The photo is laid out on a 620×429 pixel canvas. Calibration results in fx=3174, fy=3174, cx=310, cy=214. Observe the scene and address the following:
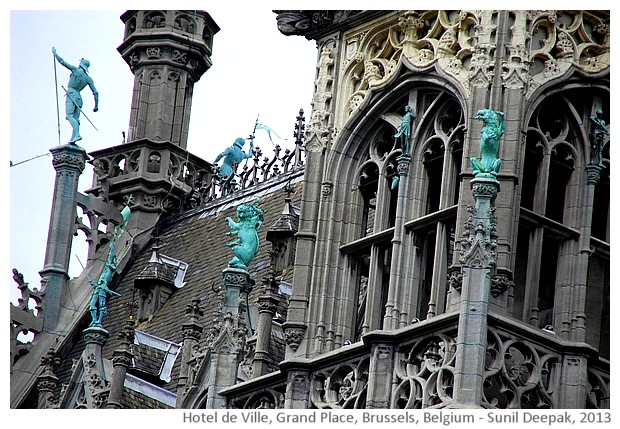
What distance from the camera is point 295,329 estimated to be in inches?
1754

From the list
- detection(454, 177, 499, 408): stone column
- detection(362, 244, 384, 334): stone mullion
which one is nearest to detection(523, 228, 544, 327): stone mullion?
detection(454, 177, 499, 408): stone column

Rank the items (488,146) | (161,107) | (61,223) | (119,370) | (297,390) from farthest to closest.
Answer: (161,107) → (61,223) → (119,370) → (297,390) → (488,146)

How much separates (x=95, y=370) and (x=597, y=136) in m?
11.8

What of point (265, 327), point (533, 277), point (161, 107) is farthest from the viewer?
point (161, 107)

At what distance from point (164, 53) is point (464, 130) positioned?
2162cm

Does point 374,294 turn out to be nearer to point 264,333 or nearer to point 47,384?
point 264,333

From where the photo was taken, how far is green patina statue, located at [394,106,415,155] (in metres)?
44.4

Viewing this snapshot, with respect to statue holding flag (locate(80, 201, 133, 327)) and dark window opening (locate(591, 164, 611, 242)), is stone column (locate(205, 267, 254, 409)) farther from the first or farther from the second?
statue holding flag (locate(80, 201, 133, 327))

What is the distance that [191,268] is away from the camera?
5862 centimetres

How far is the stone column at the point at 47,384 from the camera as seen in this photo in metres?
53.5

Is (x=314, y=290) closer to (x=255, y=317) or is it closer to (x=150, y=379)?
(x=255, y=317)

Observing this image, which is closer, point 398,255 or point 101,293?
point 398,255

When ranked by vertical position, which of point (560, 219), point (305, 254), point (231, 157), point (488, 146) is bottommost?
point (305, 254)

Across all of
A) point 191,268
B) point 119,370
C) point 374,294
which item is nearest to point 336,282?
point 374,294
